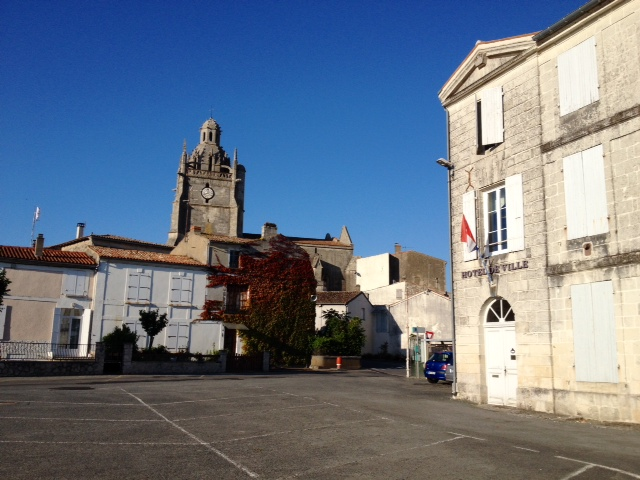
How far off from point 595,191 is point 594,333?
10.5ft

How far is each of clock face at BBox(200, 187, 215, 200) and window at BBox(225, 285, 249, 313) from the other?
44.4 m

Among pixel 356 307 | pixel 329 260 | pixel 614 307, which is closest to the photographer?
pixel 614 307

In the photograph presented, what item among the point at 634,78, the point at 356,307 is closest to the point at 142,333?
the point at 356,307

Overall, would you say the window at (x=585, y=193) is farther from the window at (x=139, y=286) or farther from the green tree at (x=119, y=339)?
the window at (x=139, y=286)

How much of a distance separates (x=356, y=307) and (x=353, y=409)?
31.7m

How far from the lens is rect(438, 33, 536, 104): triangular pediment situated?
1502 centimetres

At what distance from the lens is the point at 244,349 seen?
32656mm

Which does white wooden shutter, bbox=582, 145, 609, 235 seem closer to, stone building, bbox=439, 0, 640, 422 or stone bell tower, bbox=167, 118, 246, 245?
stone building, bbox=439, 0, 640, 422

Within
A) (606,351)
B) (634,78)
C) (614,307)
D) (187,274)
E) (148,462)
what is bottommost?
(148,462)

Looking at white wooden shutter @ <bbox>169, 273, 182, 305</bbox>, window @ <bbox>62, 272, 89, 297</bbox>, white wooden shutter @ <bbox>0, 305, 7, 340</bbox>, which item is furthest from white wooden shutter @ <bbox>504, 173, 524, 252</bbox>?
white wooden shutter @ <bbox>0, 305, 7, 340</bbox>

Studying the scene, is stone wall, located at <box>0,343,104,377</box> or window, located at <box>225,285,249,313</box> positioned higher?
window, located at <box>225,285,249,313</box>

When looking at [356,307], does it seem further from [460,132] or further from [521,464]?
[521,464]

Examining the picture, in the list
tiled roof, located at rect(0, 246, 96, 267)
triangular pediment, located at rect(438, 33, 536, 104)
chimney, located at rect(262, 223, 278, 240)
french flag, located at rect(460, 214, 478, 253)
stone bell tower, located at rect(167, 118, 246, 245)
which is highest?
stone bell tower, located at rect(167, 118, 246, 245)

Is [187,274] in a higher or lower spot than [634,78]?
lower
